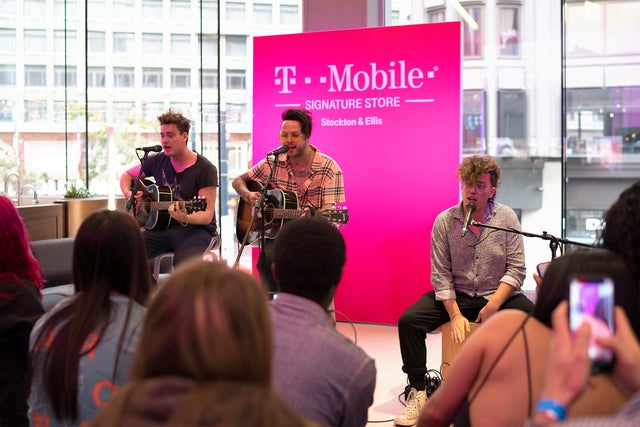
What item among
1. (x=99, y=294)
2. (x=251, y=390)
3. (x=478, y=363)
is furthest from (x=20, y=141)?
(x=251, y=390)

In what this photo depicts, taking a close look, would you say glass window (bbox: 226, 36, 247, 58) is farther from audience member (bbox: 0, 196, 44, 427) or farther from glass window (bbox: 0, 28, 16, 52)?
audience member (bbox: 0, 196, 44, 427)

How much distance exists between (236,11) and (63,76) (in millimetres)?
1814

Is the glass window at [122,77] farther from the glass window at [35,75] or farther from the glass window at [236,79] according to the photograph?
the glass window at [236,79]

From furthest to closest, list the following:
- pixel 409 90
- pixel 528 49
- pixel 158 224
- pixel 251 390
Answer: pixel 528 49 < pixel 409 90 < pixel 158 224 < pixel 251 390

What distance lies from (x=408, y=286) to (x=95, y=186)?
11.3 ft

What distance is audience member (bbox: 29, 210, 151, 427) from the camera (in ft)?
6.44

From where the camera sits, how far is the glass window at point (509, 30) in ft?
22.7

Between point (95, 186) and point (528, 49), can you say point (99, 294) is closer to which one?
point (528, 49)

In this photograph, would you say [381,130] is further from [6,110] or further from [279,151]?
[6,110]

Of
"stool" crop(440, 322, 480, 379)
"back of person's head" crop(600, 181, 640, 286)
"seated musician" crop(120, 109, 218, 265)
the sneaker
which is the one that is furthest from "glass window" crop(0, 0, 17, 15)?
"back of person's head" crop(600, 181, 640, 286)

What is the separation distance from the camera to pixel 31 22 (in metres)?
8.10

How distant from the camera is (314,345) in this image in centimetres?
182

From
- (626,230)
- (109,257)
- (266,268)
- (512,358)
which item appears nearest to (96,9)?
(266,268)

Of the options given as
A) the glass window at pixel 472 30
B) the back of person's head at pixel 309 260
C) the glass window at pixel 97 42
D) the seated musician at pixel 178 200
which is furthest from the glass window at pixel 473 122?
the back of person's head at pixel 309 260
